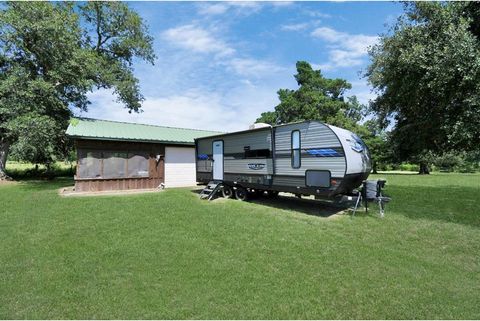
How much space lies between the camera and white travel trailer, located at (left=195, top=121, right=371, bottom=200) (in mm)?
8648

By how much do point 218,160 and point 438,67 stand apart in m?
8.86

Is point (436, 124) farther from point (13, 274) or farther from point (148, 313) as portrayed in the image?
point (13, 274)

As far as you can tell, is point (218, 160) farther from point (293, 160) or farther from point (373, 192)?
point (373, 192)

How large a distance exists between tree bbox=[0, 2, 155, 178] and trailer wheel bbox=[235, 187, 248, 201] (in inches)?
462

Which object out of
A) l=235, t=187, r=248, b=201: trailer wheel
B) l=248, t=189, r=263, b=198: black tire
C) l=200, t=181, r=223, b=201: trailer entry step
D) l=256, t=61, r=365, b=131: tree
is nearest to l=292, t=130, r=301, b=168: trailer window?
l=235, t=187, r=248, b=201: trailer wheel

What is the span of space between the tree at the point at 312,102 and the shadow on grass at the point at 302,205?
2061 centimetres

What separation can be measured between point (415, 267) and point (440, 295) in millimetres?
1020

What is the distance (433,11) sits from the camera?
930 centimetres

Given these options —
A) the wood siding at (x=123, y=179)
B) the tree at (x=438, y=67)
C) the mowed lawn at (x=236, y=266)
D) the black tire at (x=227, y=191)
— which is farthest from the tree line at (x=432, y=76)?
the wood siding at (x=123, y=179)

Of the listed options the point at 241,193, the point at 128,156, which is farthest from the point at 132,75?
the point at 241,193

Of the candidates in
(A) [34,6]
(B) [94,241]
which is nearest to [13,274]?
(B) [94,241]

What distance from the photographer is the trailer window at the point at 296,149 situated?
31.2 feet

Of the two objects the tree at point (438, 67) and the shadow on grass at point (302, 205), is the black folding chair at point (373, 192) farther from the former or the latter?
the tree at point (438, 67)

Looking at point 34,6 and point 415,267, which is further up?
point 34,6
